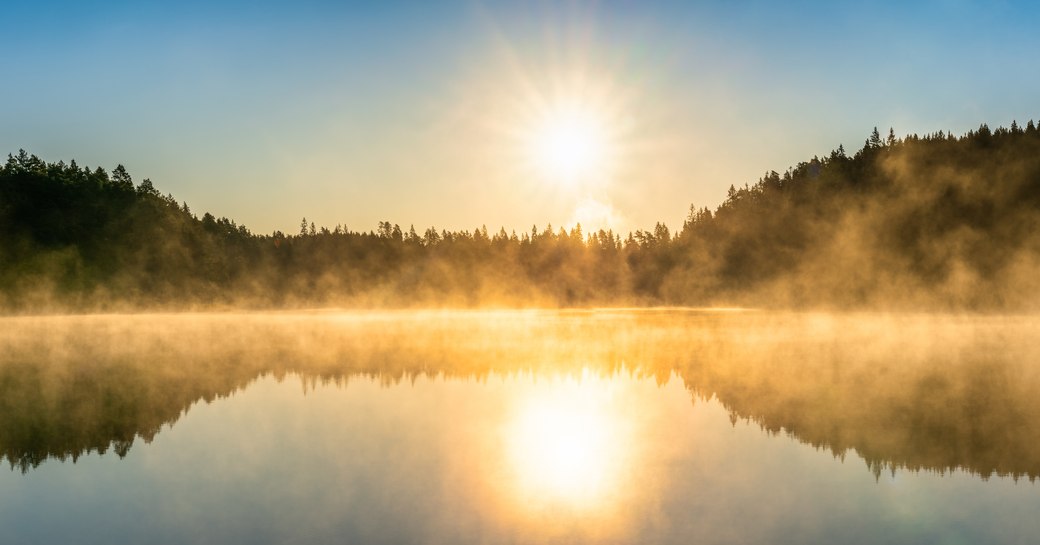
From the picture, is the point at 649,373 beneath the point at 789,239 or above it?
beneath

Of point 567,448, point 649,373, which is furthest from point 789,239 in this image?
point 567,448

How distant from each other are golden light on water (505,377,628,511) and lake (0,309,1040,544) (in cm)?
9

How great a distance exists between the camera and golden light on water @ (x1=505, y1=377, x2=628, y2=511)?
44.8 feet

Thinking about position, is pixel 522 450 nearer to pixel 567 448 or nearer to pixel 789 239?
pixel 567 448

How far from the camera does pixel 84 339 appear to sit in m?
52.4

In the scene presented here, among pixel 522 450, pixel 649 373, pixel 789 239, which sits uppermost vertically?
pixel 789 239

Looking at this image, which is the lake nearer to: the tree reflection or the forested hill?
the tree reflection

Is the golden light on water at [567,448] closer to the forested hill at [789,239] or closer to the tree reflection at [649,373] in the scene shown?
the tree reflection at [649,373]

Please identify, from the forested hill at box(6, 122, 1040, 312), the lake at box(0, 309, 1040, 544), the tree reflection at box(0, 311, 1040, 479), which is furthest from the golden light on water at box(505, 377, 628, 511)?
the forested hill at box(6, 122, 1040, 312)

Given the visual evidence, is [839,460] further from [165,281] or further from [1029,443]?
[165,281]

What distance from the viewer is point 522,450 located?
17609 millimetres

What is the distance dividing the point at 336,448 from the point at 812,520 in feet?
34.7

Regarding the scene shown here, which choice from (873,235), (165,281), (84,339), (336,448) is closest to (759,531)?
(336,448)

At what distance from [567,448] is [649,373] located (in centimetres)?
1559
